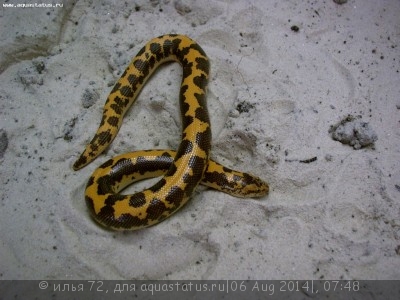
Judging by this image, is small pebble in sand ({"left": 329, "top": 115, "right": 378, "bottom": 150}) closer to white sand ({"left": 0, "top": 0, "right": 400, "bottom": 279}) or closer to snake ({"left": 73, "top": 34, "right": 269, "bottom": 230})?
white sand ({"left": 0, "top": 0, "right": 400, "bottom": 279})

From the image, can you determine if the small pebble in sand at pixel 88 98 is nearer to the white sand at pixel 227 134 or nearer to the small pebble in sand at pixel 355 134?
the white sand at pixel 227 134

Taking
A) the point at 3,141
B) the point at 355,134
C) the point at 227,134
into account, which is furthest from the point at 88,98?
the point at 355,134

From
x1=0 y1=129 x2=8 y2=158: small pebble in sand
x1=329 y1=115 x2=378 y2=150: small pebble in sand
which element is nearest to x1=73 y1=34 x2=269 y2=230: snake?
x1=0 y1=129 x2=8 y2=158: small pebble in sand

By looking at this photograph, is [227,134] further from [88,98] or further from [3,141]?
[3,141]

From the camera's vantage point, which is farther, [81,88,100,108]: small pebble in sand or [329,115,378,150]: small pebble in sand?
[81,88,100,108]: small pebble in sand

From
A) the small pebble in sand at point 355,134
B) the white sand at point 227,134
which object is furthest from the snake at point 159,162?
the small pebble in sand at point 355,134

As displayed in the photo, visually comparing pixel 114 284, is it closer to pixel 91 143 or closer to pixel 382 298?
pixel 91 143
